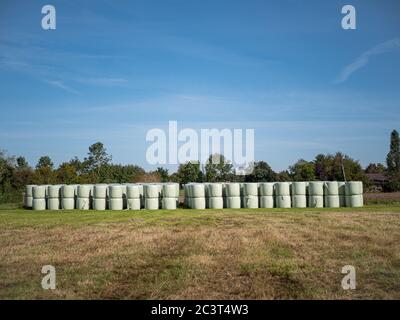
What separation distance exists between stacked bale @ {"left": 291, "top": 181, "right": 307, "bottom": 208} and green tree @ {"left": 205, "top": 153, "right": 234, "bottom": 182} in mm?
34909

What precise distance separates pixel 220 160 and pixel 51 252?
51100 millimetres

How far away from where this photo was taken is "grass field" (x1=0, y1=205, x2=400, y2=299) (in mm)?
7473

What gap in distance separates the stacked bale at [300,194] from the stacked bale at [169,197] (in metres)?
7.50

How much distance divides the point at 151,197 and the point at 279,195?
7988 millimetres

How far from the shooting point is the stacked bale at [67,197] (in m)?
25.2

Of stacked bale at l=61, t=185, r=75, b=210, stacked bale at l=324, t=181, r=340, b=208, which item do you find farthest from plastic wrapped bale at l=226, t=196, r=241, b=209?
stacked bale at l=61, t=185, r=75, b=210

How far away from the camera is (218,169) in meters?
61.2

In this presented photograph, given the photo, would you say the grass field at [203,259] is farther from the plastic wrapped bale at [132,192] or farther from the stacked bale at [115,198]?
the plastic wrapped bale at [132,192]

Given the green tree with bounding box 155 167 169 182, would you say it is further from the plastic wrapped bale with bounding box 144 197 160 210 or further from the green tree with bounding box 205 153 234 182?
the plastic wrapped bale with bounding box 144 197 160 210

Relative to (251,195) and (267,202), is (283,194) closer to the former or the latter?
(267,202)

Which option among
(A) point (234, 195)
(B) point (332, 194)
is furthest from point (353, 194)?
(A) point (234, 195)

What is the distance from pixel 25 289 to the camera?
7.62 m

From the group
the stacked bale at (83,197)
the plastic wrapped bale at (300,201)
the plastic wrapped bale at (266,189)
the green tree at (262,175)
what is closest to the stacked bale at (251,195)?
the plastic wrapped bale at (266,189)

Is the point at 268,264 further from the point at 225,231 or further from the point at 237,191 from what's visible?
the point at 237,191
